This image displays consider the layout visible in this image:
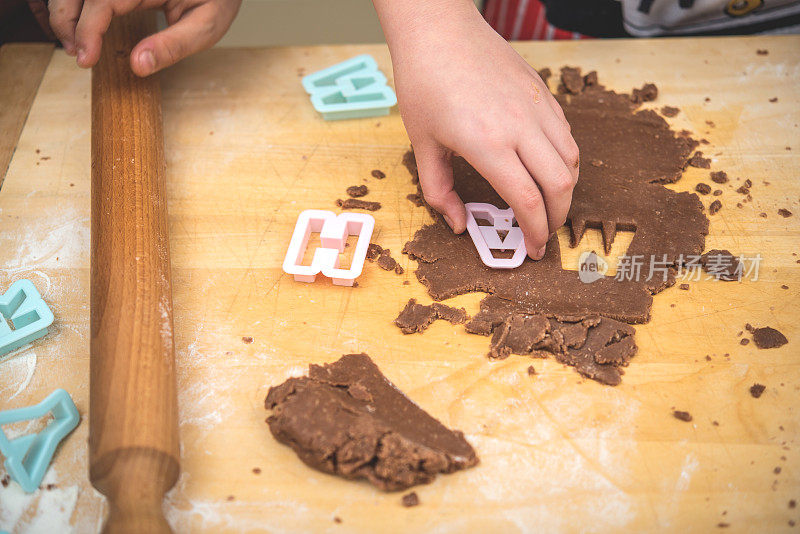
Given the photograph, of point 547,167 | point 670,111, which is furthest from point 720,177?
point 547,167

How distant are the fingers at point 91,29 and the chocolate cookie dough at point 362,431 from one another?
1091mm

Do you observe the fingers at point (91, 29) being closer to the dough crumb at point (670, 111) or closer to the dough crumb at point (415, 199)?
the dough crumb at point (415, 199)

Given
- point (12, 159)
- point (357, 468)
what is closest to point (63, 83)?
point (12, 159)

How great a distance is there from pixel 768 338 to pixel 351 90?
4.18 feet

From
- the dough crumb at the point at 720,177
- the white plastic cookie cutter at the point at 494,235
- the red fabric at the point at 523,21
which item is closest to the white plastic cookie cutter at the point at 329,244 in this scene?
the white plastic cookie cutter at the point at 494,235

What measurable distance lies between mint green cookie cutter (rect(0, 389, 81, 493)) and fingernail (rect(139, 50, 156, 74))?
94 centimetres

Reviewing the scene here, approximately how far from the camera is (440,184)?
1.58 m

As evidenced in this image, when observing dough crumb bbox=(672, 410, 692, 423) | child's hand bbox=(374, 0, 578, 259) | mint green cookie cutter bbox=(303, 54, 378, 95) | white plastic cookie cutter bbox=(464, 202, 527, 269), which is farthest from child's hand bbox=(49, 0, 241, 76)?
dough crumb bbox=(672, 410, 692, 423)

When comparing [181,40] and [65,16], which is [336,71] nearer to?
[181,40]

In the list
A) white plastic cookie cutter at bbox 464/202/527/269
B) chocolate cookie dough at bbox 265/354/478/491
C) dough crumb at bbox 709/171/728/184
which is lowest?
chocolate cookie dough at bbox 265/354/478/491

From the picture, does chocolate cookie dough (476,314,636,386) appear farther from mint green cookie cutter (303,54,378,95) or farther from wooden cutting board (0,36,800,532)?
mint green cookie cutter (303,54,378,95)

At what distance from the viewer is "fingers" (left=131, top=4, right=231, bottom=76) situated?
1826mm

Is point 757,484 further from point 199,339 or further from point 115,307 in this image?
point 115,307

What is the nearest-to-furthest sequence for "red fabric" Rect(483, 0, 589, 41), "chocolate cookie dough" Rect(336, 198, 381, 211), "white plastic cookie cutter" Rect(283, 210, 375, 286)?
"white plastic cookie cutter" Rect(283, 210, 375, 286)
"chocolate cookie dough" Rect(336, 198, 381, 211)
"red fabric" Rect(483, 0, 589, 41)
